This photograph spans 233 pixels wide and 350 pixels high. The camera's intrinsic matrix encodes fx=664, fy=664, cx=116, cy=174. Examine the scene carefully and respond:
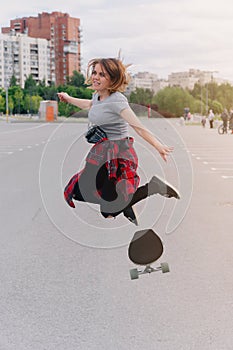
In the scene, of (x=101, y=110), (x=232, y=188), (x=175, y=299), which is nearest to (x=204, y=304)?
(x=175, y=299)

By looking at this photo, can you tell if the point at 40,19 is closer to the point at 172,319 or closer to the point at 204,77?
the point at 204,77

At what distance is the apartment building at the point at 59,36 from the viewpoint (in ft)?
583

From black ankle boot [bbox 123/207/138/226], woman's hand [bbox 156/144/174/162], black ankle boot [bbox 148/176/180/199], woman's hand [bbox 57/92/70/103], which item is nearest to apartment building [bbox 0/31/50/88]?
woman's hand [bbox 57/92/70/103]

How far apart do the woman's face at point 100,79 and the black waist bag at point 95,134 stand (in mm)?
313

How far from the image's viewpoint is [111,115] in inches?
201

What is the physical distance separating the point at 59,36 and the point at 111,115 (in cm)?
17676

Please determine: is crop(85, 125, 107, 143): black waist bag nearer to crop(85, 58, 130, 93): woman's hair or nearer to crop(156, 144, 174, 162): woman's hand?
crop(85, 58, 130, 93): woman's hair

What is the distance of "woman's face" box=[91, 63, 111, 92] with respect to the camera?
5.10 meters

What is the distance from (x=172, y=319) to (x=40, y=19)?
611 ft

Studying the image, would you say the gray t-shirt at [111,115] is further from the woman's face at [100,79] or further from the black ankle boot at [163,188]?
the black ankle boot at [163,188]

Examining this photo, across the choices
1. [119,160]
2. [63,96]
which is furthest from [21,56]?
[119,160]

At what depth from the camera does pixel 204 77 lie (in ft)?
643

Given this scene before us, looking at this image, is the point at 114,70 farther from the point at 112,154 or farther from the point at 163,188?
the point at 163,188

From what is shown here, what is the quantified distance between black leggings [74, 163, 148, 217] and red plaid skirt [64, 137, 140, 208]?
0.05 meters
